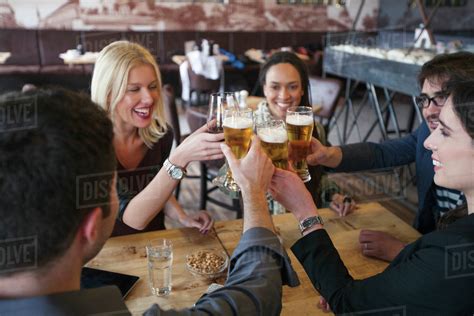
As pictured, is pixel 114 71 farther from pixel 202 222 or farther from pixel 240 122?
pixel 240 122

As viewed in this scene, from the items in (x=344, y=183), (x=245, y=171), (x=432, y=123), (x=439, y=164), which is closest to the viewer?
(x=245, y=171)

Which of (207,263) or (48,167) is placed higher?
(48,167)

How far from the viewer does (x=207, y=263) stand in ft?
4.50

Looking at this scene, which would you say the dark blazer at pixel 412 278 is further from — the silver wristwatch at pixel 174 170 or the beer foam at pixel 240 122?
the silver wristwatch at pixel 174 170

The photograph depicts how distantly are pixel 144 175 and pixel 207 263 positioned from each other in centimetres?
75

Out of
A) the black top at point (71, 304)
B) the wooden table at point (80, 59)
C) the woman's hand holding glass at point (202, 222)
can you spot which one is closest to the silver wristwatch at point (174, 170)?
the woman's hand holding glass at point (202, 222)

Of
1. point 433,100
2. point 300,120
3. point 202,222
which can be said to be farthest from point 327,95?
point 300,120

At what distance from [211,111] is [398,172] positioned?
342 cm

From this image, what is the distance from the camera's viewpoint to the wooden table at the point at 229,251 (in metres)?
1.24

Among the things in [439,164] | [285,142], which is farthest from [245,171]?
[439,164]

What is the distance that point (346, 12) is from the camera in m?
8.82

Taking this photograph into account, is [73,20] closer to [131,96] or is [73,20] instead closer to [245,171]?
[131,96]

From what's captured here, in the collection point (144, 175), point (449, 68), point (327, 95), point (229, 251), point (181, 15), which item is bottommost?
point (229, 251)

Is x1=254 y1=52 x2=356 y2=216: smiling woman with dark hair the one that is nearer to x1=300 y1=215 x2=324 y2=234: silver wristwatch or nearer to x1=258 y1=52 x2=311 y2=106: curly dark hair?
x1=258 y1=52 x2=311 y2=106: curly dark hair
